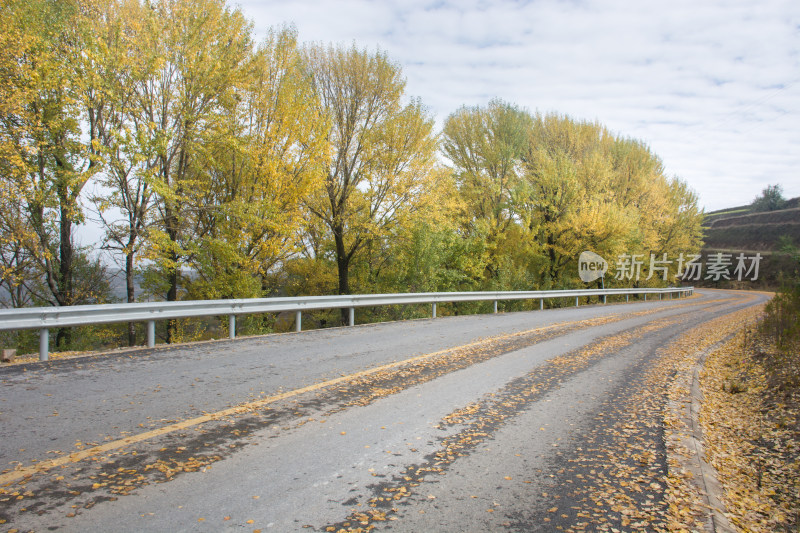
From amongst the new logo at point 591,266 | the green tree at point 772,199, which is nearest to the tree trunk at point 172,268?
the new logo at point 591,266

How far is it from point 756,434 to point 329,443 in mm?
5123

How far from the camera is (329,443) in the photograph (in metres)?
4.16

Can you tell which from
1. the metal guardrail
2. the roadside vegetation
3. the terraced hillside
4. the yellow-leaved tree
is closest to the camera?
the metal guardrail

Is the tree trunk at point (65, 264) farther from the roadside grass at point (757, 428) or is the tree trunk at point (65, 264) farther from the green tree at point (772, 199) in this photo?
the green tree at point (772, 199)

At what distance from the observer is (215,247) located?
14.9 metres

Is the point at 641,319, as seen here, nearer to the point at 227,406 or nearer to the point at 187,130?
the point at 227,406

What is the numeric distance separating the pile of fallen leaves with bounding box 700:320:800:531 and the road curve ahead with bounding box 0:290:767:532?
0.58 m

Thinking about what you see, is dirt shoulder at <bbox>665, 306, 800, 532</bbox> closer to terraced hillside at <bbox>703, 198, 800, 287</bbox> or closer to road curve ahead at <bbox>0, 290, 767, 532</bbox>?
road curve ahead at <bbox>0, 290, 767, 532</bbox>

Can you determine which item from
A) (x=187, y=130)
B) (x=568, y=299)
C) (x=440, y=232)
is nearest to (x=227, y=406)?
(x=187, y=130)

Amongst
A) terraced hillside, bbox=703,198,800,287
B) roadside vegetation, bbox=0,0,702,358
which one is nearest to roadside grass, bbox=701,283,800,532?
roadside vegetation, bbox=0,0,702,358

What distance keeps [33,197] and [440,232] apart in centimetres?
1484

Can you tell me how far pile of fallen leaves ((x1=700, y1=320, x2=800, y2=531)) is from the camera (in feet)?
11.6

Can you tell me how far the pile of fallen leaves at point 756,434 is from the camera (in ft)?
11.6

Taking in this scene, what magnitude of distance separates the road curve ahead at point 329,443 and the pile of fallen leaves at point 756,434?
583mm
